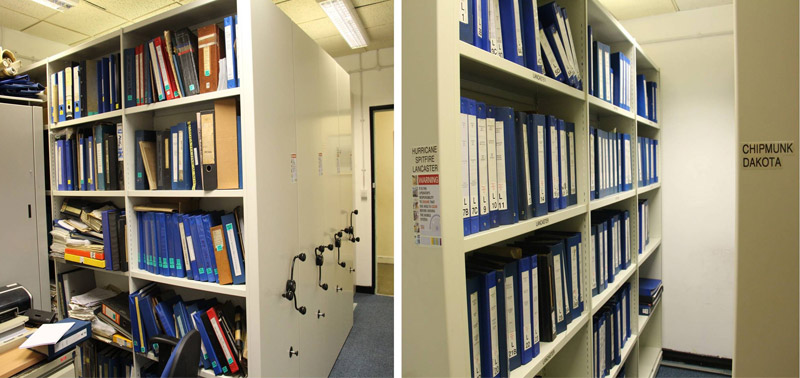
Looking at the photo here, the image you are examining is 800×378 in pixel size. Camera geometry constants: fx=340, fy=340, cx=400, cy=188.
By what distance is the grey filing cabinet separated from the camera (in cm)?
217

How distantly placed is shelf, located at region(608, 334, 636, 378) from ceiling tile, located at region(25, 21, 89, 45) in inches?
190

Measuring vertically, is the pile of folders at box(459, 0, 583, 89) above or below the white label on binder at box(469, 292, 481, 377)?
above

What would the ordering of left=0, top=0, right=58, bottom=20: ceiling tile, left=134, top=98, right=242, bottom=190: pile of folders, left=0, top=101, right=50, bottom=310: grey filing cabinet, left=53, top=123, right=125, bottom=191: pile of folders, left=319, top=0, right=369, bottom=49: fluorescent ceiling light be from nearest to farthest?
left=134, top=98, right=242, bottom=190: pile of folders → left=53, top=123, right=125, bottom=191: pile of folders → left=0, top=101, right=50, bottom=310: grey filing cabinet → left=0, top=0, right=58, bottom=20: ceiling tile → left=319, top=0, right=369, bottom=49: fluorescent ceiling light

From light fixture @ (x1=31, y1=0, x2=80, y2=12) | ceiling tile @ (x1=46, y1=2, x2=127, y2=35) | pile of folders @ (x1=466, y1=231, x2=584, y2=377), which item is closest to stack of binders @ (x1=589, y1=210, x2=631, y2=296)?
pile of folders @ (x1=466, y1=231, x2=584, y2=377)

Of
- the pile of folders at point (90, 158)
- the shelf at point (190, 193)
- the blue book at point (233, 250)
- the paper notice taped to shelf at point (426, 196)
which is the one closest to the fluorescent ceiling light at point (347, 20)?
the pile of folders at point (90, 158)

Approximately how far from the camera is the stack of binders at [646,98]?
2.43m

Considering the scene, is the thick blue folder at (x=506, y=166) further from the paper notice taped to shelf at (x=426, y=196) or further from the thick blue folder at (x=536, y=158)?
the paper notice taped to shelf at (x=426, y=196)

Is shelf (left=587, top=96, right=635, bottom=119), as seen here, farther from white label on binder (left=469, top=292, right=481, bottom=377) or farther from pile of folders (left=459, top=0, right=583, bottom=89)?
white label on binder (left=469, top=292, right=481, bottom=377)

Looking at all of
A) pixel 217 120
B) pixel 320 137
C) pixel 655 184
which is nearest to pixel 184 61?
pixel 217 120

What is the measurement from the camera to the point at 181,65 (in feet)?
5.43

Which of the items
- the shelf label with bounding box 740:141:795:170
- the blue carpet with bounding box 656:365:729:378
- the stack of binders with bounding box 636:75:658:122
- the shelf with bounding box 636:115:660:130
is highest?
the stack of binders with bounding box 636:75:658:122

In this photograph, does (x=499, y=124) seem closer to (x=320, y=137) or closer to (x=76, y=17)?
(x=320, y=137)

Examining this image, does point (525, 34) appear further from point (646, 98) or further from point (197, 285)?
point (646, 98)

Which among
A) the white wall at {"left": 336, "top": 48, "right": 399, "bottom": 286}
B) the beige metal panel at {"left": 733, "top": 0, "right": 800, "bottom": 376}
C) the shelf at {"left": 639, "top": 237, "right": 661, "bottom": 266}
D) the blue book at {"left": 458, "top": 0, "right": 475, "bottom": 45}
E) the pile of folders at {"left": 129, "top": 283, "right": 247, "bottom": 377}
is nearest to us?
A: the beige metal panel at {"left": 733, "top": 0, "right": 800, "bottom": 376}
